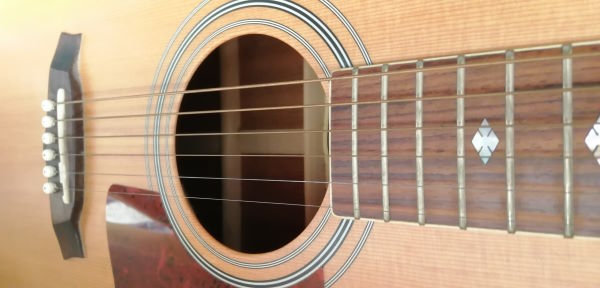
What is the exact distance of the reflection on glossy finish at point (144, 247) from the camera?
792 mm

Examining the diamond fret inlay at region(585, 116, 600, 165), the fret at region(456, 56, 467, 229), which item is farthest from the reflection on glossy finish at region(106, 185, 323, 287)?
the diamond fret inlay at region(585, 116, 600, 165)

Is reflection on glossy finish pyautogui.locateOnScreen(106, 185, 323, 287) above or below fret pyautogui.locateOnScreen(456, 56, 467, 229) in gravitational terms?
below

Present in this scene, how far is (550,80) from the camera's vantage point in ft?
1.59

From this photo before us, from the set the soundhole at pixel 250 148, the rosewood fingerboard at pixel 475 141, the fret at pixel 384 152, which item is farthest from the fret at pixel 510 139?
the soundhole at pixel 250 148

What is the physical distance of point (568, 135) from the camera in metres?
0.47

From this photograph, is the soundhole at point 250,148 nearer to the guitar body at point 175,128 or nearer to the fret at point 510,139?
the guitar body at point 175,128

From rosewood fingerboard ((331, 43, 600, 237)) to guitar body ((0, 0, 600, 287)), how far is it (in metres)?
0.02

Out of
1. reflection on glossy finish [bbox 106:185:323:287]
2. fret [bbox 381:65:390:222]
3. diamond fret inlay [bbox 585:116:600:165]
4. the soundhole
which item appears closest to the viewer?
diamond fret inlay [bbox 585:116:600:165]

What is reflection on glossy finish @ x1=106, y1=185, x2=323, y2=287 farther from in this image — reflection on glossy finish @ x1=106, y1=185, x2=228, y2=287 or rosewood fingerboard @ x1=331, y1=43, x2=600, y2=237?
rosewood fingerboard @ x1=331, y1=43, x2=600, y2=237

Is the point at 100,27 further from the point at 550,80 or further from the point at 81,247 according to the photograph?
the point at 550,80

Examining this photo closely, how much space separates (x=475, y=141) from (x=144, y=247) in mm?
601

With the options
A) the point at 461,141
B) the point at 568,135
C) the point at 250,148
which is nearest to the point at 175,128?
the point at 250,148

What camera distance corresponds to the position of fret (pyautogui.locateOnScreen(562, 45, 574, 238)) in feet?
1.53

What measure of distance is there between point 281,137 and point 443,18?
48 centimetres
